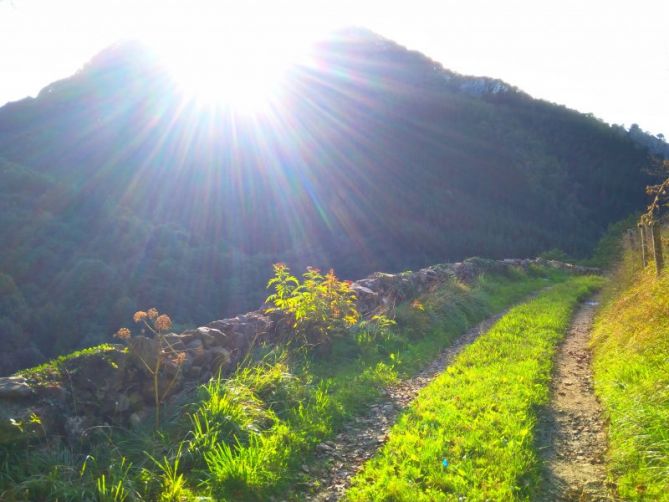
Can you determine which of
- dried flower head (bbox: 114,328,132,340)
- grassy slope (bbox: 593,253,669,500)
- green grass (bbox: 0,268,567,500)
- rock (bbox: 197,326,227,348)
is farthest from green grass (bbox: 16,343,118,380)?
grassy slope (bbox: 593,253,669,500)

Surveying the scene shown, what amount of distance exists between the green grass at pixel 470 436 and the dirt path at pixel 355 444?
0.49 feet

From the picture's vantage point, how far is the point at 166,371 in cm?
554

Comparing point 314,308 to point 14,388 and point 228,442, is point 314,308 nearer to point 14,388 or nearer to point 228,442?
point 228,442

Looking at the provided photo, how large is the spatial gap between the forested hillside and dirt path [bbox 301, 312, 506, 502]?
36540mm

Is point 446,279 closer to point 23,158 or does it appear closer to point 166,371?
point 166,371

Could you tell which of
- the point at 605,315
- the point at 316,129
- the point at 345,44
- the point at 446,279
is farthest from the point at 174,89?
the point at 605,315

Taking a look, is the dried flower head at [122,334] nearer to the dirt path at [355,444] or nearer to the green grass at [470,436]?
the dirt path at [355,444]

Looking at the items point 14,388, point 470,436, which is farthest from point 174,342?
point 470,436

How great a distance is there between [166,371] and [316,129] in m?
66.7

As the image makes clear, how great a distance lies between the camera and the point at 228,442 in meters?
4.61

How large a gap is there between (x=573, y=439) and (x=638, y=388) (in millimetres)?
893

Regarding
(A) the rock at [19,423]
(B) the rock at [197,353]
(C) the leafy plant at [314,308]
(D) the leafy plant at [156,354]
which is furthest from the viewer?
(C) the leafy plant at [314,308]

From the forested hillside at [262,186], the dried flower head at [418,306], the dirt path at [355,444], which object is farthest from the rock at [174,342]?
the forested hillside at [262,186]

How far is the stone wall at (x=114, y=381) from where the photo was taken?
4.23 metres
